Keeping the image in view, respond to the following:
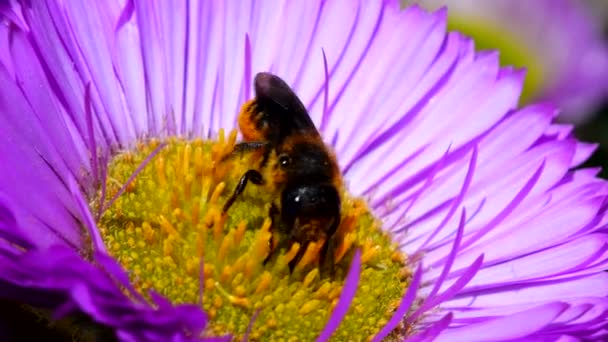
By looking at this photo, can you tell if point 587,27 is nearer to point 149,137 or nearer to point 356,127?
point 356,127

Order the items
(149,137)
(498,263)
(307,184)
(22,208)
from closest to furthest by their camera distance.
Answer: (22,208), (307,184), (498,263), (149,137)

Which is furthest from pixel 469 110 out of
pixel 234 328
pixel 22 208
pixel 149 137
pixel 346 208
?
pixel 22 208

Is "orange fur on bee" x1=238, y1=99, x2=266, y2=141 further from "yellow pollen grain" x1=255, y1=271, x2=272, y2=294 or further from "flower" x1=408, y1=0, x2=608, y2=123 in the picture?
"flower" x1=408, y1=0, x2=608, y2=123

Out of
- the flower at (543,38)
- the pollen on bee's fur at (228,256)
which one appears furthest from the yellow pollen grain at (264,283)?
the flower at (543,38)

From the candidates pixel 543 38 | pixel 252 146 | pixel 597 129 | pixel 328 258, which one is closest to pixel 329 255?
pixel 328 258

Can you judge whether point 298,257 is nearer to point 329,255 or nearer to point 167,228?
point 329,255

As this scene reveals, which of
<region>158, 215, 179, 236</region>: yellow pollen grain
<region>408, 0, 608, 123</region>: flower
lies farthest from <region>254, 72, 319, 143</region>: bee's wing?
<region>408, 0, 608, 123</region>: flower
